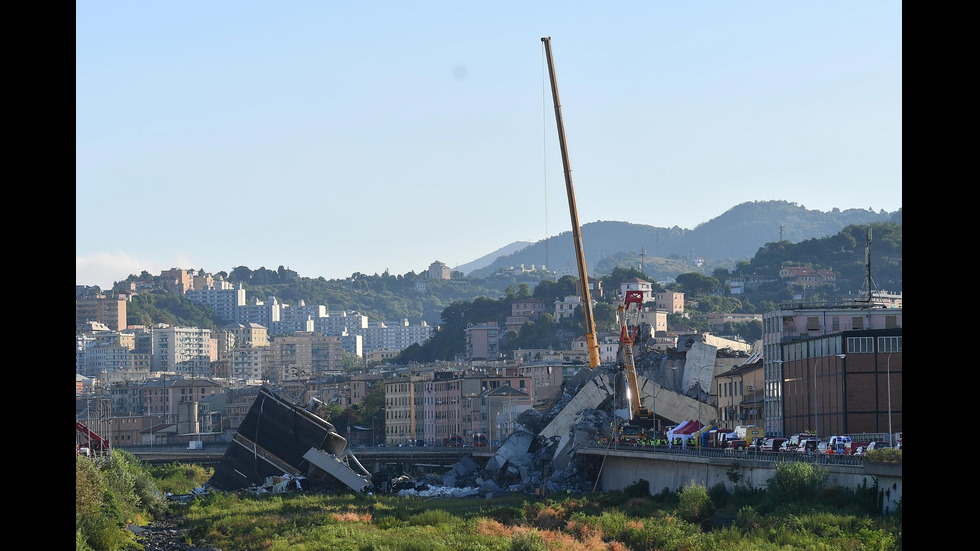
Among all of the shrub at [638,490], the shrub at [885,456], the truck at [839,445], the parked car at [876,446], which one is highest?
the shrub at [885,456]

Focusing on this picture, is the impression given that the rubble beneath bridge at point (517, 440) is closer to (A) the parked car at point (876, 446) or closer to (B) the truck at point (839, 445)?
(B) the truck at point (839, 445)

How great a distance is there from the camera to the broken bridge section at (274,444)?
287 ft

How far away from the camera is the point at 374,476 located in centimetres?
8650

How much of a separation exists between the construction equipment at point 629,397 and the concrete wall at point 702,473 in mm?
3618

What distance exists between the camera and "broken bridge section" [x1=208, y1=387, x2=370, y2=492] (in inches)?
3440

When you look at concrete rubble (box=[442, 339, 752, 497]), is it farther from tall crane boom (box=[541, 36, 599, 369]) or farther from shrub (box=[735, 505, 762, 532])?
shrub (box=[735, 505, 762, 532])

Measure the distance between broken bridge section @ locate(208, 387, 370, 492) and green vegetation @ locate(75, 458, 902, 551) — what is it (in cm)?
1054

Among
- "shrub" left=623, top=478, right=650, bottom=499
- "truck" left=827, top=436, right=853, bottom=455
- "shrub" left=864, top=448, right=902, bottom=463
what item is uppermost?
"shrub" left=864, top=448, right=902, bottom=463

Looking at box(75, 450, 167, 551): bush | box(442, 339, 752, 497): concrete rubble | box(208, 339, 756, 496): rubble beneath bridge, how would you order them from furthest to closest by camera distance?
box(208, 339, 756, 496): rubble beneath bridge, box(442, 339, 752, 497): concrete rubble, box(75, 450, 167, 551): bush

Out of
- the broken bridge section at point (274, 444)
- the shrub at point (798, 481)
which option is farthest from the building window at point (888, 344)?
the broken bridge section at point (274, 444)

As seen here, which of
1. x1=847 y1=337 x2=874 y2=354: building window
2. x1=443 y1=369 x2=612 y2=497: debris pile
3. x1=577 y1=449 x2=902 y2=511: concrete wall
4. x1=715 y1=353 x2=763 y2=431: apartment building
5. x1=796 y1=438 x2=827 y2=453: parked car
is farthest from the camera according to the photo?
x1=715 y1=353 x2=763 y2=431: apartment building

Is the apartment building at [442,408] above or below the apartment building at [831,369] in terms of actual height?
below

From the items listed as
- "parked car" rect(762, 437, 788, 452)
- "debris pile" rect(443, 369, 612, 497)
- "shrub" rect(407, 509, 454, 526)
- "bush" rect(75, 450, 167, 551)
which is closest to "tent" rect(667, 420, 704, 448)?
"debris pile" rect(443, 369, 612, 497)
